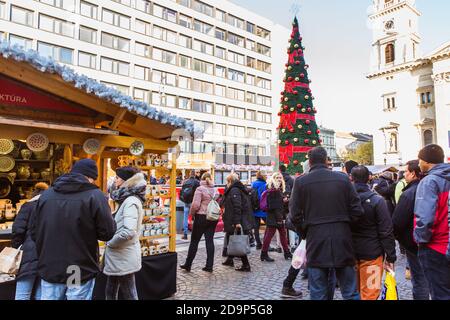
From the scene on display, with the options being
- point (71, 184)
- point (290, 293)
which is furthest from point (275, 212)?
point (71, 184)

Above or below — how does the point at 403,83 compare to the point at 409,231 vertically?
above

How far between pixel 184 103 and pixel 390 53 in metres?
26.9

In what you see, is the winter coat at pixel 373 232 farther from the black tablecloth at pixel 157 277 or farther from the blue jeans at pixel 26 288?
the blue jeans at pixel 26 288

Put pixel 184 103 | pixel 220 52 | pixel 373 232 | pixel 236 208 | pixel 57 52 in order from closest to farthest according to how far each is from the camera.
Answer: pixel 373 232 < pixel 236 208 < pixel 57 52 < pixel 184 103 < pixel 220 52

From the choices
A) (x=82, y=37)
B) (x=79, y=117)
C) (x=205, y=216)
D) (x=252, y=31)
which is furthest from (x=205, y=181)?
(x=252, y=31)

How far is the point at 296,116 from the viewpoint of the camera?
12031mm

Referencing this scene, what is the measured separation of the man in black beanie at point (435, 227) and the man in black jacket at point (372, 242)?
460 mm

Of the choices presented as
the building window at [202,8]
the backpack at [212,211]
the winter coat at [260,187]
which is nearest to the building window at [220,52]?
the building window at [202,8]

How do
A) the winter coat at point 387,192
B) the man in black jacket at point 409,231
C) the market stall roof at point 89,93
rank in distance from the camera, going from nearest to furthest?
the man in black jacket at point 409,231 → the market stall roof at point 89,93 → the winter coat at point 387,192

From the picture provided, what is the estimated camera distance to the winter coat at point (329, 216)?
3.70 m

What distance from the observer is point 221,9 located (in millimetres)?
49625

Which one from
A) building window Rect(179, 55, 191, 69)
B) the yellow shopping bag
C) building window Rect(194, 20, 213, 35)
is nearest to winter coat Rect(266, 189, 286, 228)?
the yellow shopping bag

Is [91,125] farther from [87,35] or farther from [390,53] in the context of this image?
[390,53]

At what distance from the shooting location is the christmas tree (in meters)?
11.9
